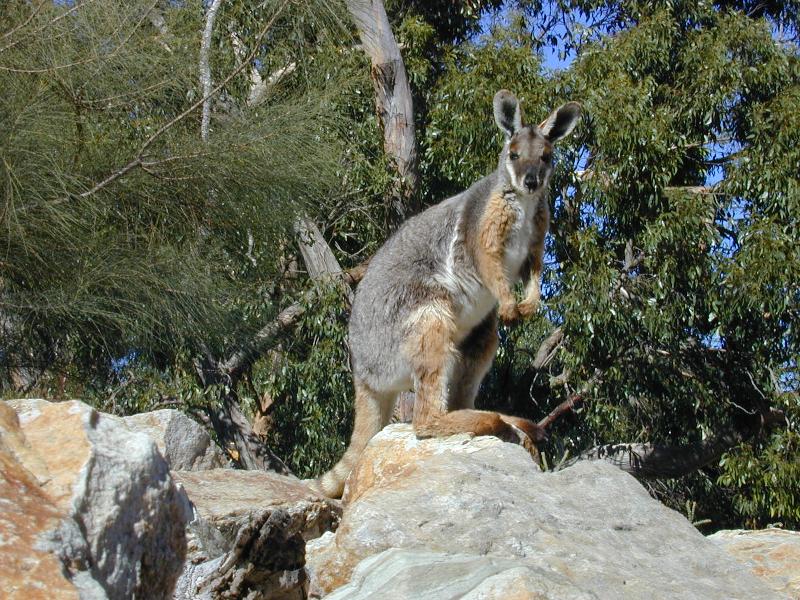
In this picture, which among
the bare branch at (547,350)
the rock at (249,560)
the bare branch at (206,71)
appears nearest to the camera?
the rock at (249,560)

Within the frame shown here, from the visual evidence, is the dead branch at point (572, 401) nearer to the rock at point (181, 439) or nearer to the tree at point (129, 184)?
the tree at point (129, 184)

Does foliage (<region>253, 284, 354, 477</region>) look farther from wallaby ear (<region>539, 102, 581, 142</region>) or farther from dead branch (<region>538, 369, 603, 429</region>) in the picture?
wallaby ear (<region>539, 102, 581, 142</region>)

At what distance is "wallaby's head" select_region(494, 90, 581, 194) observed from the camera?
6258mm

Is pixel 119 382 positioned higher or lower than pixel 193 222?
lower

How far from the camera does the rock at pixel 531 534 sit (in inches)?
132

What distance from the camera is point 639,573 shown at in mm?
3508

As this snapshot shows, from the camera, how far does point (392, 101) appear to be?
11.4 m

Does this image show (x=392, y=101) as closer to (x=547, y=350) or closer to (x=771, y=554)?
(x=547, y=350)

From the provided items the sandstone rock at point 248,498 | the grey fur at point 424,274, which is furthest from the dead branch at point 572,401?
the sandstone rock at point 248,498

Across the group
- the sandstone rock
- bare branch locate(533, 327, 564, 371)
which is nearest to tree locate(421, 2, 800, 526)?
bare branch locate(533, 327, 564, 371)

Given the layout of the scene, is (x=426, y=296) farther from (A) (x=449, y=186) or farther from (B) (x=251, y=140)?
(A) (x=449, y=186)

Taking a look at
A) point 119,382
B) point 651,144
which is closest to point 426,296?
point 119,382

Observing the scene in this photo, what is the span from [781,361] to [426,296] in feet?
18.8

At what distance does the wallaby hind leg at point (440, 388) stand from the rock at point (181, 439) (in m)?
1.64
